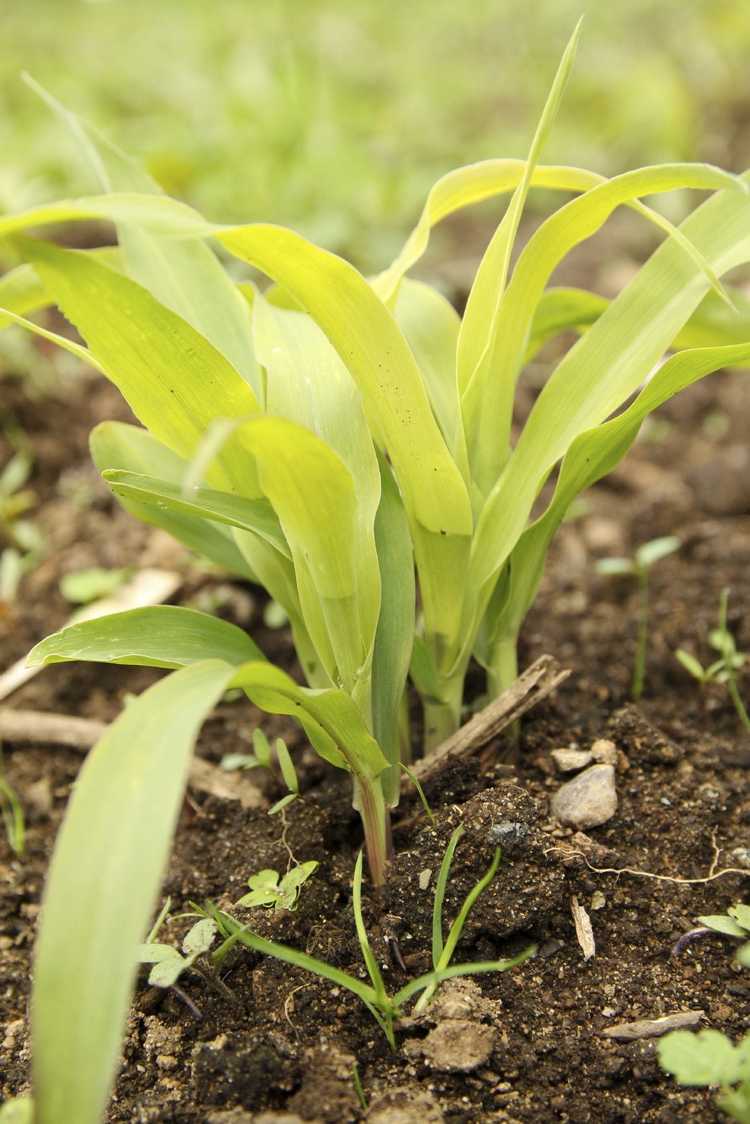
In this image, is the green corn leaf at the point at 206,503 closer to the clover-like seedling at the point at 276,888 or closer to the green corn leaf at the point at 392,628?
the green corn leaf at the point at 392,628

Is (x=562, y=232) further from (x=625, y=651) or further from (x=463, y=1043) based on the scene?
(x=463, y=1043)

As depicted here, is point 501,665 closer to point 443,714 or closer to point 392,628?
point 443,714

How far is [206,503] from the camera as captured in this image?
105cm

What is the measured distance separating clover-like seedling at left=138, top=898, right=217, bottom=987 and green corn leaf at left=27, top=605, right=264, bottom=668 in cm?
30

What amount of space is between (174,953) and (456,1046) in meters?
0.31

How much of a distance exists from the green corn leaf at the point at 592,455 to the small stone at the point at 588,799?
212mm

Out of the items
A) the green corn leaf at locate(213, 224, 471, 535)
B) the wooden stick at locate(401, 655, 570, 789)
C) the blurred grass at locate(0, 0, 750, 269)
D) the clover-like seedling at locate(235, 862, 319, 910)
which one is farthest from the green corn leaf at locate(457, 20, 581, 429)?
the blurred grass at locate(0, 0, 750, 269)

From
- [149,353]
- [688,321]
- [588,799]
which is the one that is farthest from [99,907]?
[688,321]

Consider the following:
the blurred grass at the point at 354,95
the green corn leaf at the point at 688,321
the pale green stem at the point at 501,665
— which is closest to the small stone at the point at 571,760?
the pale green stem at the point at 501,665

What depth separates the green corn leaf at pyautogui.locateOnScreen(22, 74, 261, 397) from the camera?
1204 millimetres

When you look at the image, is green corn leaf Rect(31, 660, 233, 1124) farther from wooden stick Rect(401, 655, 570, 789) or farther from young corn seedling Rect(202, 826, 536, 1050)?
wooden stick Rect(401, 655, 570, 789)

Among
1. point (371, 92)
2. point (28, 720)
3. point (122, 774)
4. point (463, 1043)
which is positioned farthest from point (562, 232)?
point (371, 92)

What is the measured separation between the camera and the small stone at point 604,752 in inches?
50.7

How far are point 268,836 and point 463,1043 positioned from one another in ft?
1.20
